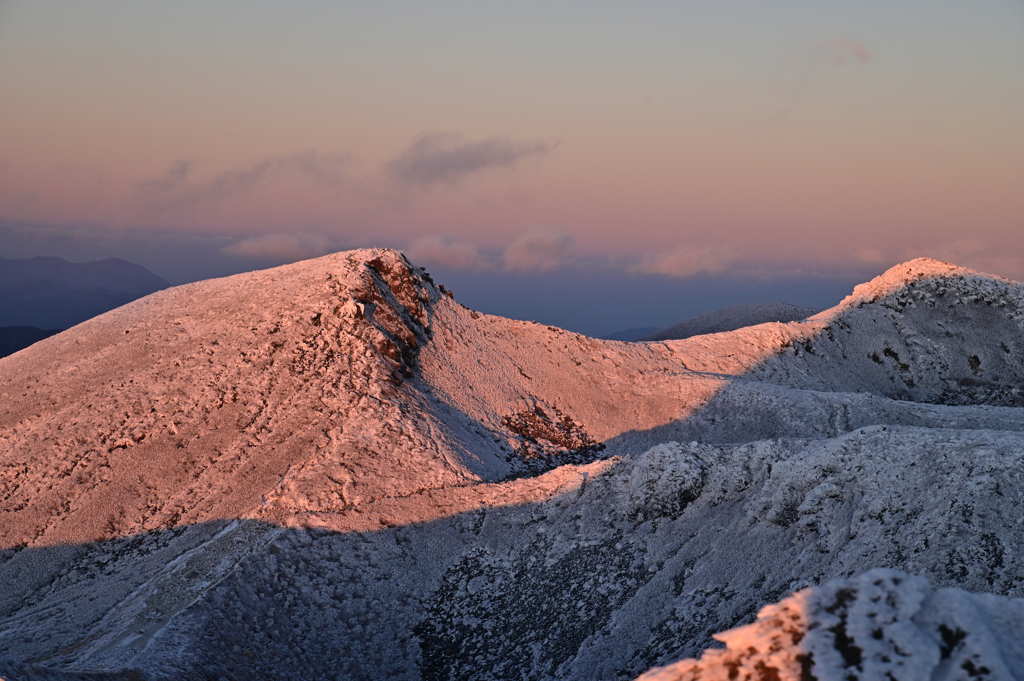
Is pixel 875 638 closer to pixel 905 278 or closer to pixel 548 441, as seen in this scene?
pixel 548 441

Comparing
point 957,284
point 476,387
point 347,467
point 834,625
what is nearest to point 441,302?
point 476,387

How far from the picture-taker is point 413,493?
18.4 m

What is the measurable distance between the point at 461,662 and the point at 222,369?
1419cm

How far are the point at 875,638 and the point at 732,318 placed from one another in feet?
170

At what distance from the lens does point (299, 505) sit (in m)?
17.2

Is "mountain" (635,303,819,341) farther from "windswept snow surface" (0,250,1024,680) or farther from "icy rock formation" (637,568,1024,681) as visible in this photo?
"icy rock formation" (637,568,1024,681)

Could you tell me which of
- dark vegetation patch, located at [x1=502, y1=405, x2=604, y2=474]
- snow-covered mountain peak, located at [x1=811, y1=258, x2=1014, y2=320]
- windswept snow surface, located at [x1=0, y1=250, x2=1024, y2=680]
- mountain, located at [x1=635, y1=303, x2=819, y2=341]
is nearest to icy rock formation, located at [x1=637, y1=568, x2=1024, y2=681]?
windswept snow surface, located at [x1=0, y1=250, x2=1024, y2=680]

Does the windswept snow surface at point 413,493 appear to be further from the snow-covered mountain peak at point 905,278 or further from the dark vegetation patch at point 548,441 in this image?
the snow-covered mountain peak at point 905,278

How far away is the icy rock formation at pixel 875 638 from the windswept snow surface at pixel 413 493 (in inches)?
194

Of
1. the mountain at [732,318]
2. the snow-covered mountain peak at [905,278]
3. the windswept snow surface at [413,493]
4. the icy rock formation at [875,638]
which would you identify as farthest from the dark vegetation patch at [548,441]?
the mountain at [732,318]

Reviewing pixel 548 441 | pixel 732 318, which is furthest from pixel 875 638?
pixel 732 318

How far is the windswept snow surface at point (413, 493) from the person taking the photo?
12391mm

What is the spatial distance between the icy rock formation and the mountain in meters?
45.9

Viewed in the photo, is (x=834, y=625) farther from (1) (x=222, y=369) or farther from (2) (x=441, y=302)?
(2) (x=441, y=302)
